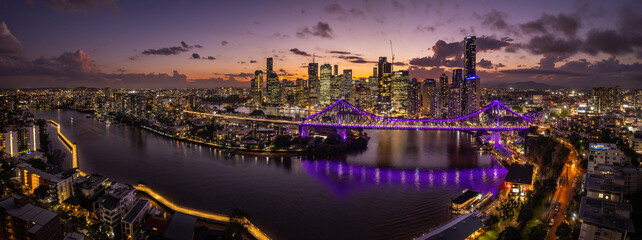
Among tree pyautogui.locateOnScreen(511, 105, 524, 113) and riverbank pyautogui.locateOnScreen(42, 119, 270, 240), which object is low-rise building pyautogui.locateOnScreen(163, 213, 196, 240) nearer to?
riverbank pyautogui.locateOnScreen(42, 119, 270, 240)

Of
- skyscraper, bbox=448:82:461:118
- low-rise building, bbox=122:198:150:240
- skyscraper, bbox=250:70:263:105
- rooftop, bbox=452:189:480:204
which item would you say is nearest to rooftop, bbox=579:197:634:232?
rooftop, bbox=452:189:480:204

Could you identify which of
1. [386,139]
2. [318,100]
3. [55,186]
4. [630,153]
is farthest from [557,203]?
[318,100]

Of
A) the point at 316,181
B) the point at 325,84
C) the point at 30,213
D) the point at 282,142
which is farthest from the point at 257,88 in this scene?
the point at 30,213

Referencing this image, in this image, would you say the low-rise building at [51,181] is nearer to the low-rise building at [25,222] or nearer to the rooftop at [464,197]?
the low-rise building at [25,222]

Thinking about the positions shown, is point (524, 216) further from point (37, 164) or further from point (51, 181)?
point (37, 164)

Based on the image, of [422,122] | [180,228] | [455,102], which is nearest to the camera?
[180,228]
